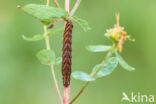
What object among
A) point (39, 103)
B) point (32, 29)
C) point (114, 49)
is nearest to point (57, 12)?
point (114, 49)

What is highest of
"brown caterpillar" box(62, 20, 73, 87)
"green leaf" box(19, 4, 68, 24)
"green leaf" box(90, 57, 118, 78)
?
"green leaf" box(19, 4, 68, 24)

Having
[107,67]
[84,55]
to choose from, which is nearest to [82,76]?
[107,67]

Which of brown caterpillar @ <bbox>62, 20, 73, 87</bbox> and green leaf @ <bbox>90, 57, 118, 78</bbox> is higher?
brown caterpillar @ <bbox>62, 20, 73, 87</bbox>

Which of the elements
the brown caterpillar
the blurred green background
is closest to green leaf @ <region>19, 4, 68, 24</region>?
the brown caterpillar

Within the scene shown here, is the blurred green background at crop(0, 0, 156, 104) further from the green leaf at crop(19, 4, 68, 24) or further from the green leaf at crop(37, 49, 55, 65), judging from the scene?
the green leaf at crop(19, 4, 68, 24)

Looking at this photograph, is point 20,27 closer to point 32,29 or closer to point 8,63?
point 32,29

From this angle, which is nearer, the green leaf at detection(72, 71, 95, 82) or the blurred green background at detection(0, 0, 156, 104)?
the green leaf at detection(72, 71, 95, 82)
